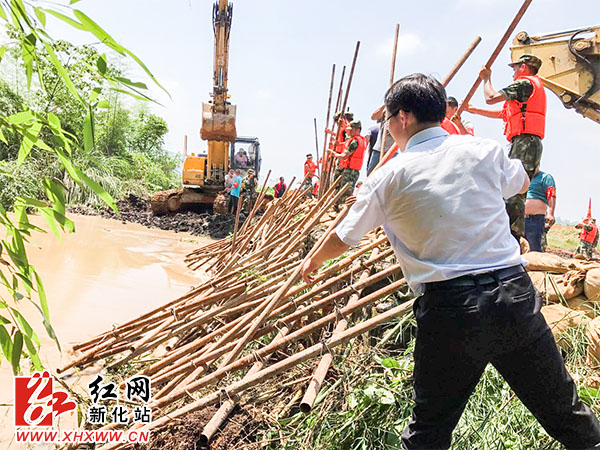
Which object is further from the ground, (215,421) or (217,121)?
(217,121)

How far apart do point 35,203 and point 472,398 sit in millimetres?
2085

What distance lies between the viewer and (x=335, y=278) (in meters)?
3.35

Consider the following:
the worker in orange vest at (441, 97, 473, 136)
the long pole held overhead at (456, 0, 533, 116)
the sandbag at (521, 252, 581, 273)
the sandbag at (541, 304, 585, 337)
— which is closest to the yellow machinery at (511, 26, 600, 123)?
the worker in orange vest at (441, 97, 473, 136)

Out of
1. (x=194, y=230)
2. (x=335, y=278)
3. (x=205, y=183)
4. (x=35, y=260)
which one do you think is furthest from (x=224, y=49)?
(x=335, y=278)

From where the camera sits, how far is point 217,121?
12.9 metres

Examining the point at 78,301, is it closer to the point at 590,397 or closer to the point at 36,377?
the point at 36,377

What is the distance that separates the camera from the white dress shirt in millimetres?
Result: 1718

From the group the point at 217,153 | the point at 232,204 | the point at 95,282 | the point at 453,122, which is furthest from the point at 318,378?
the point at 217,153

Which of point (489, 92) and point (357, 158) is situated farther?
point (357, 158)

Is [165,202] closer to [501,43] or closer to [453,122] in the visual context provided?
[453,122]

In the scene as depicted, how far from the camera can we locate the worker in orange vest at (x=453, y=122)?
3.85 meters

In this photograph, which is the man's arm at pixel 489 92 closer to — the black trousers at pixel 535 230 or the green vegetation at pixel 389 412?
the black trousers at pixel 535 230
